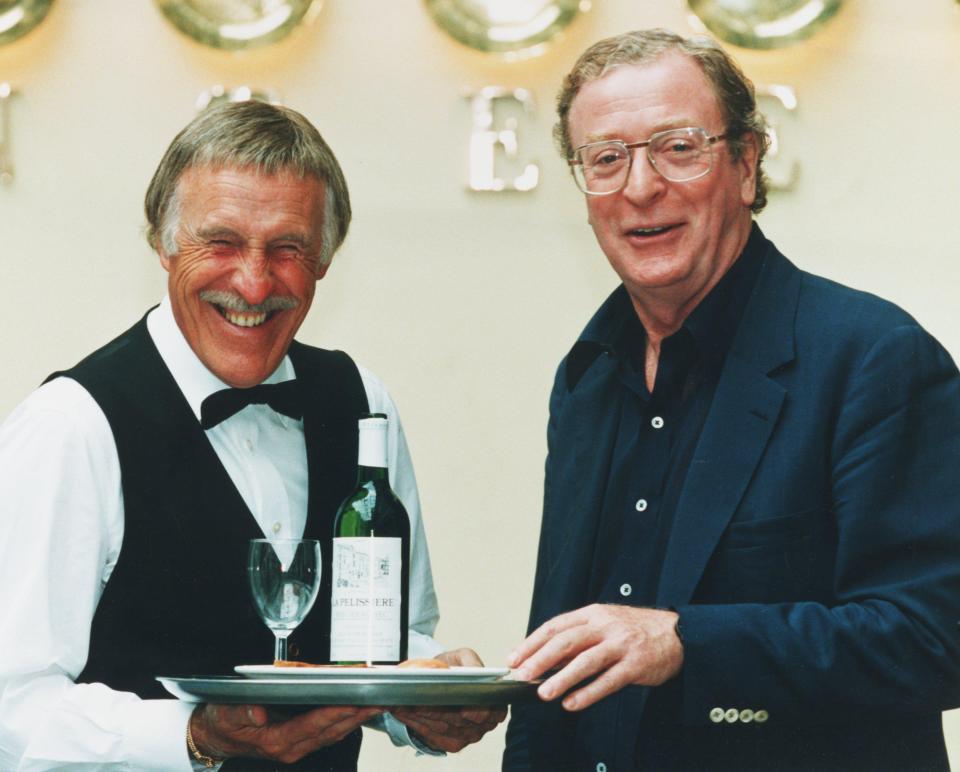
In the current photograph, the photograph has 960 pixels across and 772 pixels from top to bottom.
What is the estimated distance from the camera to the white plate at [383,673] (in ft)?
5.89

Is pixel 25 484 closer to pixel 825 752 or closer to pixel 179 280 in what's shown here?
pixel 179 280

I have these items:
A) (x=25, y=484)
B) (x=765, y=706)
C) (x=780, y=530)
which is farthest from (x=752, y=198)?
(x=25, y=484)

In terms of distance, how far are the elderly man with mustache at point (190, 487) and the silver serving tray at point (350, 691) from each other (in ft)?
0.34

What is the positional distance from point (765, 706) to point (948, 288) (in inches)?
76.5

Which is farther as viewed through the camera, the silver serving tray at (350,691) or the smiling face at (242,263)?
the smiling face at (242,263)

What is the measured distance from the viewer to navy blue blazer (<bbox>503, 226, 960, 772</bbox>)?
1971mm

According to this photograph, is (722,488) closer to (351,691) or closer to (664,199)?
(664,199)

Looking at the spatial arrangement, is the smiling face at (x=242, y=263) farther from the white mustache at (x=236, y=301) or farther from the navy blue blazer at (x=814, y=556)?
the navy blue blazer at (x=814, y=556)

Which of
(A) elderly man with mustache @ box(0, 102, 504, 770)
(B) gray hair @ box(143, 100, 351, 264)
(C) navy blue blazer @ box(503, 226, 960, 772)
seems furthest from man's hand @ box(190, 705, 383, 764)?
(B) gray hair @ box(143, 100, 351, 264)

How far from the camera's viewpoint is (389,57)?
3746 millimetres

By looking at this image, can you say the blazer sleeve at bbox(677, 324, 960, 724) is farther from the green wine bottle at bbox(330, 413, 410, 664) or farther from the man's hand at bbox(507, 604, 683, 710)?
the green wine bottle at bbox(330, 413, 410, 664)

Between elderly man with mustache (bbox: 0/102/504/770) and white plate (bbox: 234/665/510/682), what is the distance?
0.06 metres

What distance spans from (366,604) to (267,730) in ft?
0.66

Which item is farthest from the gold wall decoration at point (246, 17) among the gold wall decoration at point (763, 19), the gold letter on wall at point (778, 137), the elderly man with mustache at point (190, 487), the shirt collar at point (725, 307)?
the shirt collar at point (725, 307)
